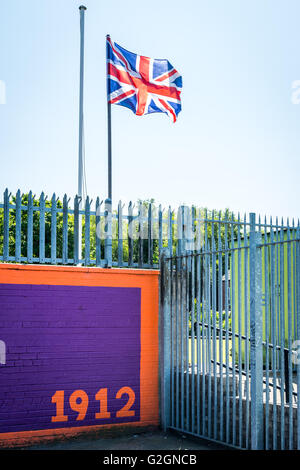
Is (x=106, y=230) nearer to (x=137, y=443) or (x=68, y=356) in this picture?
(x=68, y=356)

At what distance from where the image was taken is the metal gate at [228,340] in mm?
5012

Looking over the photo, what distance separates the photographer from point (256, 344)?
5.34 metres

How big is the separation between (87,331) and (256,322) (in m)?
2.70

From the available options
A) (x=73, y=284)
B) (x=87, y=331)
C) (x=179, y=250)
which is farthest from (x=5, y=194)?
(x=179, y=250)

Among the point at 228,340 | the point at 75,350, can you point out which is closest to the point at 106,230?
the point at 75,350

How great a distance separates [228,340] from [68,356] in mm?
2390

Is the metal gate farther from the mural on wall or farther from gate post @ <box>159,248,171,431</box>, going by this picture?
the mural on wall

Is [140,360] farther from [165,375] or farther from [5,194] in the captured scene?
[5,194]

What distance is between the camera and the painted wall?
6.29m

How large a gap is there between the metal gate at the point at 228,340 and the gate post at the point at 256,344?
1 centimetres

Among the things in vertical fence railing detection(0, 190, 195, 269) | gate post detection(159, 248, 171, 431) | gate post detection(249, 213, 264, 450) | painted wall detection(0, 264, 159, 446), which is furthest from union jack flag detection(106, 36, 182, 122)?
gate post detection(249, 213, 264, 450)

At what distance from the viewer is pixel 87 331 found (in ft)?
22.3

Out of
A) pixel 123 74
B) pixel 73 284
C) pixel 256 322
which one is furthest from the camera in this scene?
pixel 123 74

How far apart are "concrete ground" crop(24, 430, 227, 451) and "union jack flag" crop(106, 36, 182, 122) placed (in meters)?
6.04
